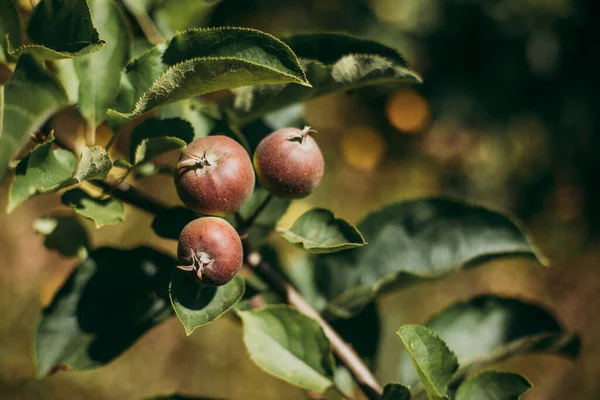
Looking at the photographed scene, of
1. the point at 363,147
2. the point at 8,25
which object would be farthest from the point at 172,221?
the point at 363,147

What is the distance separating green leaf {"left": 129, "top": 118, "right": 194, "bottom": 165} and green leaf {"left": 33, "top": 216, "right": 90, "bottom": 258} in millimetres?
432

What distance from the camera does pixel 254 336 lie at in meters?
1.12

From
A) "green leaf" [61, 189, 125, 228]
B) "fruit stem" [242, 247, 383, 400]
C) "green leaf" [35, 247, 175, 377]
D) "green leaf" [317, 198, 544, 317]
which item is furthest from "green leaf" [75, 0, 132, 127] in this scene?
"green leaf" [317, 198, 544, 317]

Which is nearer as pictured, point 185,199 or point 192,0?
point 185,199

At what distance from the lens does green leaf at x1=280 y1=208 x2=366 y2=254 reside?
100cm

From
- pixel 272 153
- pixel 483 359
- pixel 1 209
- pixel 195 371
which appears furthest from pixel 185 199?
pixel 1 209

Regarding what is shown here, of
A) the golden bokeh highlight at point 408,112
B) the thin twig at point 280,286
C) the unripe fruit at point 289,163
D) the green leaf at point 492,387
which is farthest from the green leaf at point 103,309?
the golden bokeh highlight at point 408,112

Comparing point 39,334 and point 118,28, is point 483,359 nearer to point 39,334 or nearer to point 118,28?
point 39,334

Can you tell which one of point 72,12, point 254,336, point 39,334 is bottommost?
point 39,334

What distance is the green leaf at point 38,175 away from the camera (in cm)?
89

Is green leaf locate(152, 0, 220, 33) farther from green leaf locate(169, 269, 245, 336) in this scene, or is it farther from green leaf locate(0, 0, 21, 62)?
green leaf locate(169, 269, 245, 336)

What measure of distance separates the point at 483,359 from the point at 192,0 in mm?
→ 1195

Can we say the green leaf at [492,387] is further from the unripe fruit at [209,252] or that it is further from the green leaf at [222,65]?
the green leaf at [222,65]

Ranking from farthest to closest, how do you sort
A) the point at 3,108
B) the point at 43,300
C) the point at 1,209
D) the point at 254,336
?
the point at 1,209 → the point at 43,300 → the point at 254,336 → the point at 3,108
